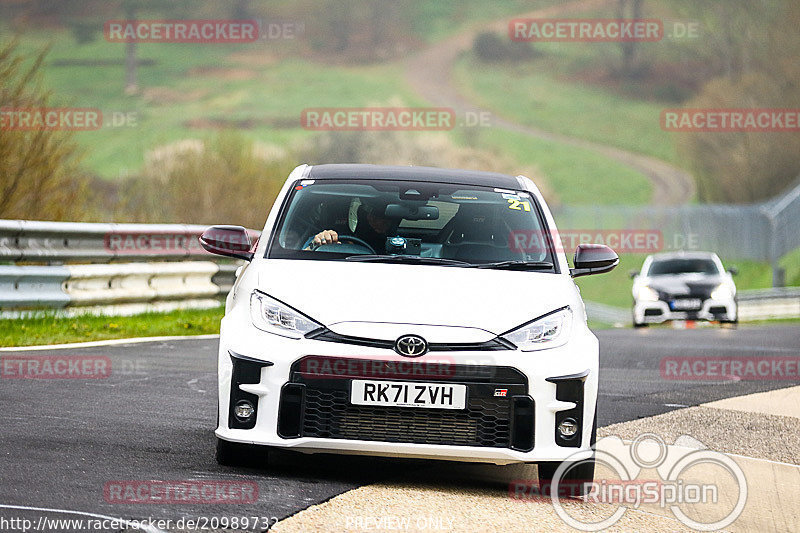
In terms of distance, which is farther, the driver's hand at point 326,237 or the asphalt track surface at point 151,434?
Answer: the driver's hand at point 326,237

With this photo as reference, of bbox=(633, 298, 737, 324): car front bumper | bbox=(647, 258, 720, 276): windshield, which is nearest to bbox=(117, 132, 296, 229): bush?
bbox=(647, 258, 720, 276): windshield

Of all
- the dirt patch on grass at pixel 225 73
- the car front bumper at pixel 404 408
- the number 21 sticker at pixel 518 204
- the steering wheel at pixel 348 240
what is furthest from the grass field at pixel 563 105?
the car front bumper at pixel 404 408

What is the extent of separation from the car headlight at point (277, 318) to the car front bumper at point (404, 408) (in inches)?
2.0

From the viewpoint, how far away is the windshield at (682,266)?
24.1m

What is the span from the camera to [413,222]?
7.37 meters

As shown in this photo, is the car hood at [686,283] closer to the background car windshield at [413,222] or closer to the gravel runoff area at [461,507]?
the gravel runoff area at [461,507]

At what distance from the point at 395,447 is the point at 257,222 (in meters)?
44.1

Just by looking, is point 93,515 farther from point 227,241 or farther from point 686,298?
point 686,298

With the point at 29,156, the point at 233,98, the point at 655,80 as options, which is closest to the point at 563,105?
the point at 655,80

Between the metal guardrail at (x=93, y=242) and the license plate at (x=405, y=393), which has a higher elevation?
the license plate at (x=405, y=393)

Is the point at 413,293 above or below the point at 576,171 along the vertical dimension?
above

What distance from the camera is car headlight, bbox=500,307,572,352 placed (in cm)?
604

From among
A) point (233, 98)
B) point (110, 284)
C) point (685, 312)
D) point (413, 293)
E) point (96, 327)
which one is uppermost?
point (413, 293)

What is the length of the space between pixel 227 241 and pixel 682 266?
18.5m
